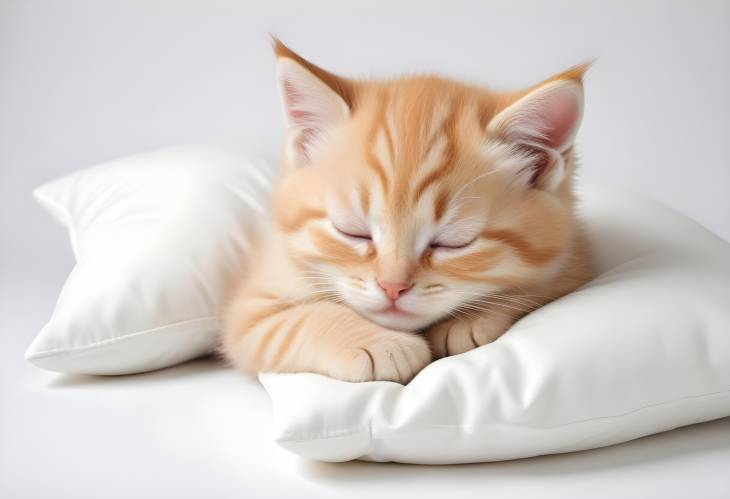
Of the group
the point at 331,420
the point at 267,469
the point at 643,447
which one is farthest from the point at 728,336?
the point at 267,469

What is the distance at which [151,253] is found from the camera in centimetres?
229

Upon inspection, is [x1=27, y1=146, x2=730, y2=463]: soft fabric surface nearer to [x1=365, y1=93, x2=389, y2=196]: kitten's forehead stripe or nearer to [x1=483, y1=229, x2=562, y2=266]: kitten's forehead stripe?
[x1=483, y1=229, x2=562, y2=266]: kitten's forehead stripe

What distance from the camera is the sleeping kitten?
178 centimetres

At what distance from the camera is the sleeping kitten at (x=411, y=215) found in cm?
178

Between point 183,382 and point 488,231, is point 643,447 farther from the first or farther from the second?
point 183,382

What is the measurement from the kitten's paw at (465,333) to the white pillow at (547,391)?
5 centimetres

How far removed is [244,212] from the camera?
99.5 inches

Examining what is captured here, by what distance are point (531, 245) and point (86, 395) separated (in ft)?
3.23

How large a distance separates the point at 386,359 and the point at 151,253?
78 centimetres

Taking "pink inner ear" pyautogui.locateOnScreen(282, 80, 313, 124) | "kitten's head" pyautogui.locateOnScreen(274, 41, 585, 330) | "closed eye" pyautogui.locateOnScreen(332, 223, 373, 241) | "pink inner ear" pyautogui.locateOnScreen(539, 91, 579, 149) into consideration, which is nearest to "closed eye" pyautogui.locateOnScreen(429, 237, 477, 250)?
"kitten's head" pyautogui.locateOnScreen(274, 41, 585, 330)

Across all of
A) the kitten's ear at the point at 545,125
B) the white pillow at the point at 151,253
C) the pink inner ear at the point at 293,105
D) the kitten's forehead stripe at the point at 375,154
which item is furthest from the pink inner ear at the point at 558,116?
the white pillow at the point at 151,253

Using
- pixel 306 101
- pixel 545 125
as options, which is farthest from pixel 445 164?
pixel 306 101

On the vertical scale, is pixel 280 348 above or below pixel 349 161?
below

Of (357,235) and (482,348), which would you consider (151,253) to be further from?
(482,348)
